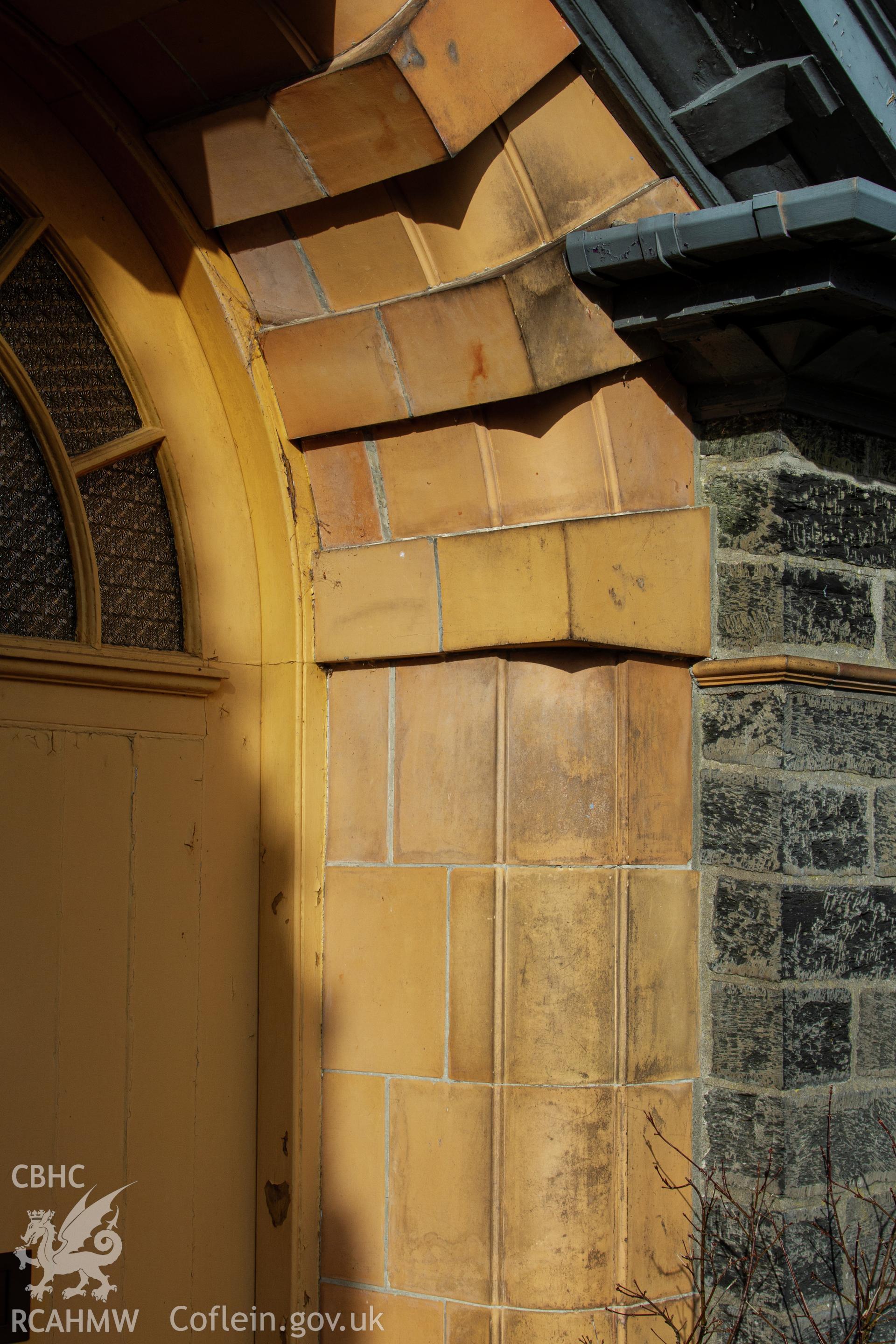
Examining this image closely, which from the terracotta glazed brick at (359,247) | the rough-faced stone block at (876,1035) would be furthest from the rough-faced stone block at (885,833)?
the terracotta glazed brick at (359,247)

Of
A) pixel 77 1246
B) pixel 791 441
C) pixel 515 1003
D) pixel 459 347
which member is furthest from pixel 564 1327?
pixel 459 347

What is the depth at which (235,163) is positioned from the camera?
8.78 feet

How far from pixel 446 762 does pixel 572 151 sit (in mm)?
1271

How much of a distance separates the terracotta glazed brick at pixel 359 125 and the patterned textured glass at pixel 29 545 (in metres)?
0.79

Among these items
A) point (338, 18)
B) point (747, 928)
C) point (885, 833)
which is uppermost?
point (338, 18)

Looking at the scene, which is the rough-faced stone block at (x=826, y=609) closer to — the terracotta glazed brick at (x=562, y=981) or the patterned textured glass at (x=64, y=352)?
the terracotta glazed brick at (x=562, y=981)

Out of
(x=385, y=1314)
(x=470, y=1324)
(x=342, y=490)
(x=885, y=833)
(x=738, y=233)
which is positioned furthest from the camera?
(x=342, y=490)

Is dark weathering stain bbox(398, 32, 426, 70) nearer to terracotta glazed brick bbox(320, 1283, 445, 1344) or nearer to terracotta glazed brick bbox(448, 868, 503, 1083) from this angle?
terracotta glazed brick bbox(448, 868, 503, 1083)

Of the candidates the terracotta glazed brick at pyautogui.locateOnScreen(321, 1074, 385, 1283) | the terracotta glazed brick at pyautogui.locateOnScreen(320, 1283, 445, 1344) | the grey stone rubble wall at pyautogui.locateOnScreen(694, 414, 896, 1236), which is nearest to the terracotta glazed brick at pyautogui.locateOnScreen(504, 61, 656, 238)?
the grey stone rubble wall at pyautogui.locateOnScreen(694, 414, 896, 1236)

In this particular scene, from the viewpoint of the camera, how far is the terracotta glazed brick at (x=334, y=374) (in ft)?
9.08

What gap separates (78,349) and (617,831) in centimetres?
150

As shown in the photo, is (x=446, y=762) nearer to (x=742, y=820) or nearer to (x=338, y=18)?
(x=742, y=820)

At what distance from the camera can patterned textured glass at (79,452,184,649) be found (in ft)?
8.79

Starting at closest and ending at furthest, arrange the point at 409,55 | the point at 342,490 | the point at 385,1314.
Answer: the point at 409,55
the point at 385,1314
the point at 342,490
